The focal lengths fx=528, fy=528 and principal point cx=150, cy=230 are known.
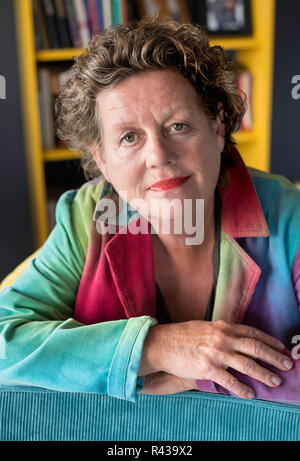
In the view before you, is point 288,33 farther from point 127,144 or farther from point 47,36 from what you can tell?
point 127,144

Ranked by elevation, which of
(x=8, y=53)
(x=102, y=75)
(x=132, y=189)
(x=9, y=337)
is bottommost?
(x=9, y=337)

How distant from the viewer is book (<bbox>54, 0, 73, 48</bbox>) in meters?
2.37

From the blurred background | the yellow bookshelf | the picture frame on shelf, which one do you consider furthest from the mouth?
the picture frame on shelf

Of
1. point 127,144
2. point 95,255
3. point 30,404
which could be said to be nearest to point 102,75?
point 127,144

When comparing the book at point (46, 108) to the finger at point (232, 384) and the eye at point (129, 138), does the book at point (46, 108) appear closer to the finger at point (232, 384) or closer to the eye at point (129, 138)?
the eye at point (129, 138)

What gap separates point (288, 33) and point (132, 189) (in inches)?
77.6

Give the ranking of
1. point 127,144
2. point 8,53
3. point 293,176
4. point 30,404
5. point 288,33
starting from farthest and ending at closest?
point 293,176, point 288,33, point 8,53, point 127,144, point 30,404

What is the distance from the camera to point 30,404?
0.93 m

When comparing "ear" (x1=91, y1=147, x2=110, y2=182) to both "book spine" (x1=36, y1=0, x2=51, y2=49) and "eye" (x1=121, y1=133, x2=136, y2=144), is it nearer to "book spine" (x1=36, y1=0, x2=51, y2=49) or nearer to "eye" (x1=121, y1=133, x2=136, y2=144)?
"eye" (x1=121, y1=133, x2=136, y2=144)

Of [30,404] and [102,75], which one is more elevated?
[102,75]

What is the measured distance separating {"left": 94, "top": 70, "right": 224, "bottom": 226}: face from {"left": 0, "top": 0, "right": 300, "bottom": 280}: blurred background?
54.7 inches

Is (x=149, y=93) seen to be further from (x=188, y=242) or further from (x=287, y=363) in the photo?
(x=287, y=363)

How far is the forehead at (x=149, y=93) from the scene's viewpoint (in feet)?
3.26

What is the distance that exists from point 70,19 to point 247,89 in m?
0.97
